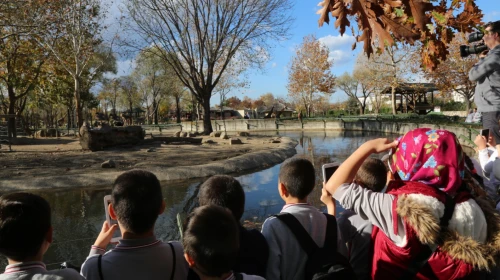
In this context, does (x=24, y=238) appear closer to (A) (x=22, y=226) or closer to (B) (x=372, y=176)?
(A) (x=22, y=226)

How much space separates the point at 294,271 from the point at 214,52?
22.3 meters

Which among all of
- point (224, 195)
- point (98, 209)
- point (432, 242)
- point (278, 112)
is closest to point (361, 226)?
point (432, 242)

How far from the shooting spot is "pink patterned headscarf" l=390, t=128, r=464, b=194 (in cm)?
172

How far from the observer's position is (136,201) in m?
1.95

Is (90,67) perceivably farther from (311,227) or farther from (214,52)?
(311,227)

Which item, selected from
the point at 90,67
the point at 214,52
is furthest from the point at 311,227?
the point at 90,67

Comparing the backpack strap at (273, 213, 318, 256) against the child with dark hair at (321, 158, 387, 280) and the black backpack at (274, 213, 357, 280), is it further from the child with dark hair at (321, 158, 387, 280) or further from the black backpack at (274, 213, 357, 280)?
the child with dark hair at (321, 158, 387, 280)

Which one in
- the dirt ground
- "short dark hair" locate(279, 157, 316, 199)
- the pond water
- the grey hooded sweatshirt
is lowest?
the pond water

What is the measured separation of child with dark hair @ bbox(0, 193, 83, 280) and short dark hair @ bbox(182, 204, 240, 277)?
0.53 m

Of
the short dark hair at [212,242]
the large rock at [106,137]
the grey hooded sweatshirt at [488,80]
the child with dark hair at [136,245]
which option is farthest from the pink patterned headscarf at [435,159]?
the large rock at [106,137]

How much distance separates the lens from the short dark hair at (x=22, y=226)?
62.6 inches

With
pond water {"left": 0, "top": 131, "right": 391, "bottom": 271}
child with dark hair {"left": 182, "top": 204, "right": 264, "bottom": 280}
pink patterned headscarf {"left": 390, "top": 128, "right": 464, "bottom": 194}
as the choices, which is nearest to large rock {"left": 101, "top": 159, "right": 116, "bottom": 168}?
pond water {"left": 0, "top": 131, "right": 391, "bottom": 271}

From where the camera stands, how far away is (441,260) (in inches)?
70.1

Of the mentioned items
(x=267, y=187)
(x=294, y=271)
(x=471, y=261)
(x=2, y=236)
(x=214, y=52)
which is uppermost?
(x=214, y=52)
